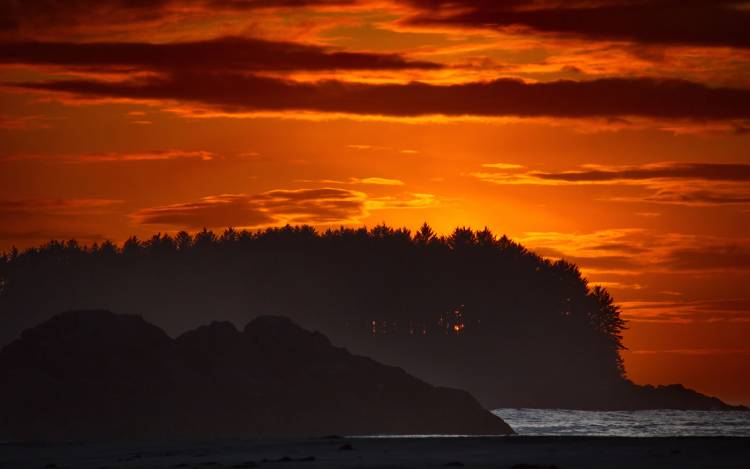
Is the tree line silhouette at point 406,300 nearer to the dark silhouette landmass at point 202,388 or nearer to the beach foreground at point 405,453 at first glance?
the dark silhouette landmass at point 202,388

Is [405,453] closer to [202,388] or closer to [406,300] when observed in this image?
[202,388]

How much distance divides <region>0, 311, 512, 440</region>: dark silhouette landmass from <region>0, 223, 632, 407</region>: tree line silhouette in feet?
250

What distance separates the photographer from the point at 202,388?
6431cm

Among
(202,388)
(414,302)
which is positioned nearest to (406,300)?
(414,302)

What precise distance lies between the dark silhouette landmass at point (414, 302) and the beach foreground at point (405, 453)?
96.1 m

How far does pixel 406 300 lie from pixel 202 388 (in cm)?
8941

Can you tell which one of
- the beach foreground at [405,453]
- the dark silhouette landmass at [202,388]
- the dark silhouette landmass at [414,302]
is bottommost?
the beach foreground at [405,453]

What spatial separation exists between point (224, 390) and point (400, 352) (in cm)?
8434

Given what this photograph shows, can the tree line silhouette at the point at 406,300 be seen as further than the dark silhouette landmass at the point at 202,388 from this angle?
Yes

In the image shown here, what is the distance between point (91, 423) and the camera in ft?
198

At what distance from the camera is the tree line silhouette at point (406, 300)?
492 feet

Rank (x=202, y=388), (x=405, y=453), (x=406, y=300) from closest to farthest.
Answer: (x=405, y=453), (x=202, y=388), (x=406, y=300)

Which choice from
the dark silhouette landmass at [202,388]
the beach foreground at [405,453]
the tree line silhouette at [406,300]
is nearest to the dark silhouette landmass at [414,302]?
the tree line silhouette at [406,300]

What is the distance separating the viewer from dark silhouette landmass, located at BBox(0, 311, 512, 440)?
200 feet
